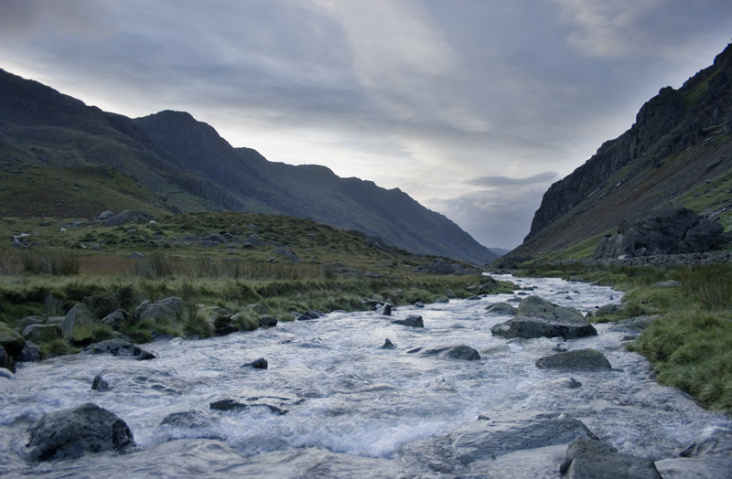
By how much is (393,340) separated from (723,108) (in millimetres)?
148101

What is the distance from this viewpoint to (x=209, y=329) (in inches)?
565

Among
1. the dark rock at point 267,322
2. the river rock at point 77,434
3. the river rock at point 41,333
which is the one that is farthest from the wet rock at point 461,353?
the river rock at point 41,333

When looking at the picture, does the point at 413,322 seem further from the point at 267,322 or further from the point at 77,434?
the point at 77,434

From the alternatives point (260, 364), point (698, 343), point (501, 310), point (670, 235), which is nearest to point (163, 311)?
point (260, 364)

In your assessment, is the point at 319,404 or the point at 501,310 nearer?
the point at 319,404

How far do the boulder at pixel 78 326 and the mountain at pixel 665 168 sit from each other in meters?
63.8

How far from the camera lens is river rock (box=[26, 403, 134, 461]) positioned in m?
5.55

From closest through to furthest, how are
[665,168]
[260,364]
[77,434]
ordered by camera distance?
[77,434] → [260,364] → [665,168]

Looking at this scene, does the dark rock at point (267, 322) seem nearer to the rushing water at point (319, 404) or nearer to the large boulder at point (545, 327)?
the rushing water at point (319, 404)

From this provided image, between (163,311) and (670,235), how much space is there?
57324mm

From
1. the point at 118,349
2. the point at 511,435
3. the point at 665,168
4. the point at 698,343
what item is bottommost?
the point at 118,349

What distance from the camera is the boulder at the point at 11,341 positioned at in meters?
9.67

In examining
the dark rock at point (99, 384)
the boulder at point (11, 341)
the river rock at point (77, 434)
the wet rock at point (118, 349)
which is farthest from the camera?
the wet rock at point (118, 349)

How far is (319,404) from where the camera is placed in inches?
313
